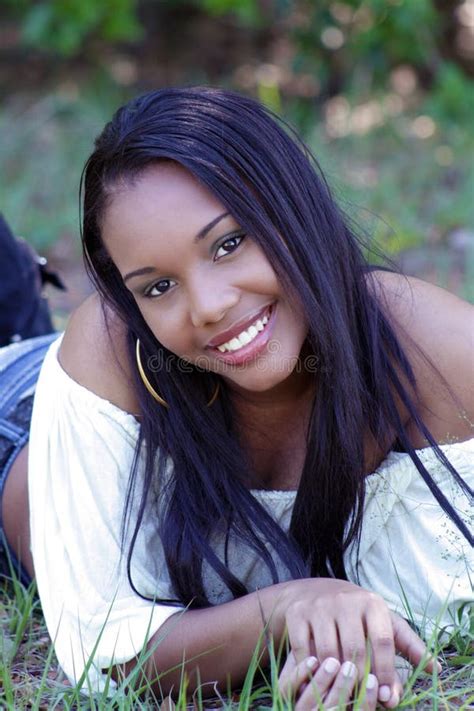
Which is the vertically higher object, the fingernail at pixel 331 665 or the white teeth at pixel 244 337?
the white teeth at pixel 244 337

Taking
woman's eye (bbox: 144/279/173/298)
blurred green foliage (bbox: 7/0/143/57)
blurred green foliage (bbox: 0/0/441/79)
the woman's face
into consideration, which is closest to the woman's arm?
the woman's face

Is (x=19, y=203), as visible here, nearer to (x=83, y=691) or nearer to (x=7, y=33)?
(x=7, y=33)

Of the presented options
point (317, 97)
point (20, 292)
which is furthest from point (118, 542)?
point (317, 97)

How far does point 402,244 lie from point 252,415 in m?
2.61

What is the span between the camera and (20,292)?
10.0ft

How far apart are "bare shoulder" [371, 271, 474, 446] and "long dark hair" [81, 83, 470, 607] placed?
3cm

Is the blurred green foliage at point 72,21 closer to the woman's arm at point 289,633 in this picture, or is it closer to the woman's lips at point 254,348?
the woman's lips at point 254,348

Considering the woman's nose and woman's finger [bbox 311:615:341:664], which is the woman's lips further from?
woman's finger [bbox 311:615:341:664]

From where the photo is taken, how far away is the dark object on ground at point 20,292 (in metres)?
3.03

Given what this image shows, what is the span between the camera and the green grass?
189 cm

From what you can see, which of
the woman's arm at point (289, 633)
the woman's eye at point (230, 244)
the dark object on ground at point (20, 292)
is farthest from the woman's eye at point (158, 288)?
the dark object on ground at point (20, 292)

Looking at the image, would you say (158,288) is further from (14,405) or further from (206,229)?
(14,405)

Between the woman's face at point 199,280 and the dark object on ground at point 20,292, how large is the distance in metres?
1.07

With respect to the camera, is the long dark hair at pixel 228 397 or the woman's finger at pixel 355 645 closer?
the woman's finger at pixel 355 645
